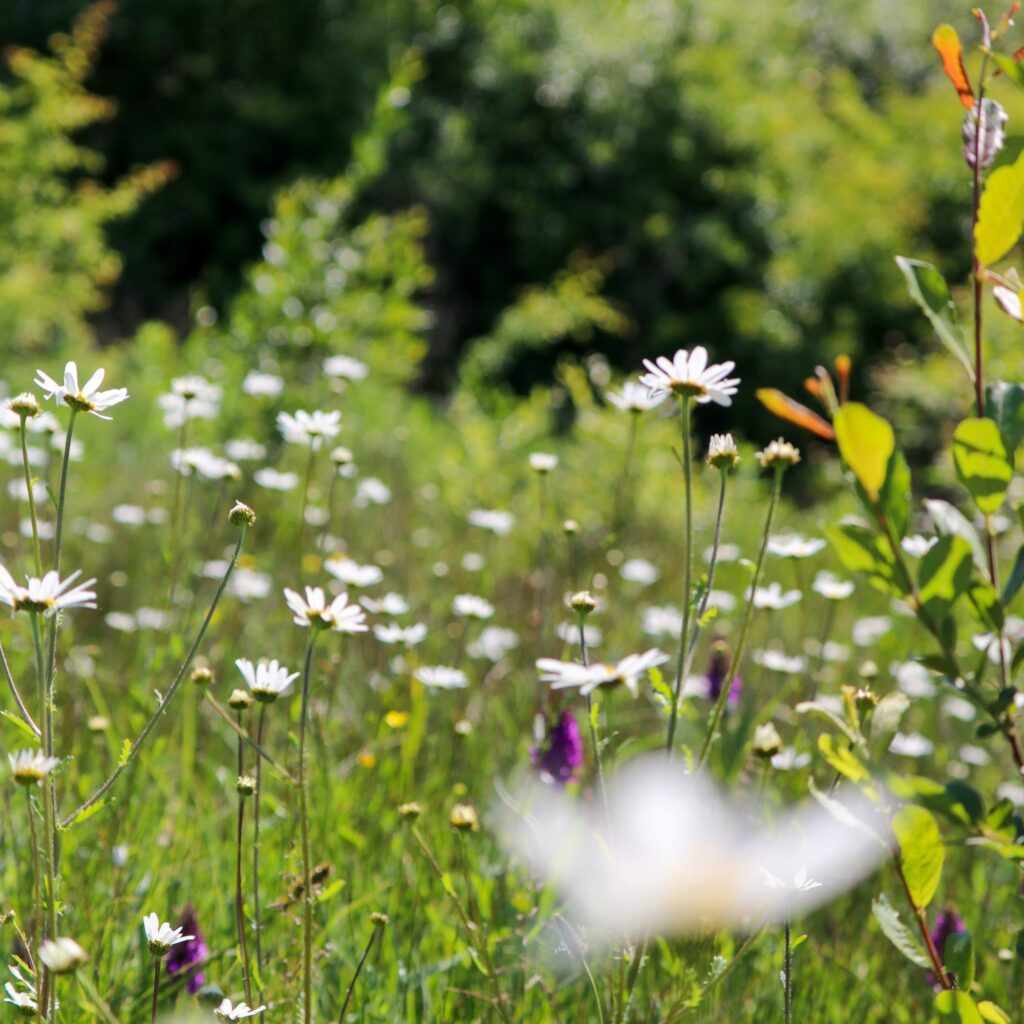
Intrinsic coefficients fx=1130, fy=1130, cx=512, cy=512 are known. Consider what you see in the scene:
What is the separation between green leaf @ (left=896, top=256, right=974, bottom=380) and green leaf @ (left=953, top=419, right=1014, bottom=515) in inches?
2.6

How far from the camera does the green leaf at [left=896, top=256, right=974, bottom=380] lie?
0.83 metres

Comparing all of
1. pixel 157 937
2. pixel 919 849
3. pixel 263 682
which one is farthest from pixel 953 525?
pixel 157 937

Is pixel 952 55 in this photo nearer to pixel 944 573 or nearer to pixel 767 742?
pixel 944 573

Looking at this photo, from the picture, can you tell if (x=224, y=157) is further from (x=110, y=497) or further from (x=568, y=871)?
(x=568, y=871)

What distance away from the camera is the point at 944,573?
80 cm

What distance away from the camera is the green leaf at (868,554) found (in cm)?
80

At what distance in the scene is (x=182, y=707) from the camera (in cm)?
Answer: 201

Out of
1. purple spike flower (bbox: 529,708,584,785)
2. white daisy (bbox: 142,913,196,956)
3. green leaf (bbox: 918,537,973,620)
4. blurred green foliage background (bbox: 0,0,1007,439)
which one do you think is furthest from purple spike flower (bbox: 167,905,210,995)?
blurred green foliage background (bbox: 0,0,1007,439)

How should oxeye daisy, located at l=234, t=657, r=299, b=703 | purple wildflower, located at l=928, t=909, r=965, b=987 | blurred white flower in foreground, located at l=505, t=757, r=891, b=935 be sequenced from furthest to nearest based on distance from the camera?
purple wildflower, located at l=928, t=909, r=965, b=987 → blurred white flower in foreground, located at l=505, t=757, r=891, b=935 → oxeye daisy, located at l=234, t=657, r=299, b=703

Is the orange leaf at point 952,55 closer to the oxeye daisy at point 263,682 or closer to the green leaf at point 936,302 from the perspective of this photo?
the green leaf at point 936,302

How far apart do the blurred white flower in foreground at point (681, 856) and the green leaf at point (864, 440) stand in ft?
1.30

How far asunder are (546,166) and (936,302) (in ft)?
35.5

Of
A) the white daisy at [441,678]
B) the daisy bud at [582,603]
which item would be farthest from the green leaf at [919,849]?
the white daisy at [441,678]

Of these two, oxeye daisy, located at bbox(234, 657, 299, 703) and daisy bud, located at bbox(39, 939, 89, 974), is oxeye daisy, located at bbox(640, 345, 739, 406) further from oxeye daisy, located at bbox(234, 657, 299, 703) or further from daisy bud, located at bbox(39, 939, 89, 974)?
daisy bud, located at bbox(39, 939, 89, 974)
